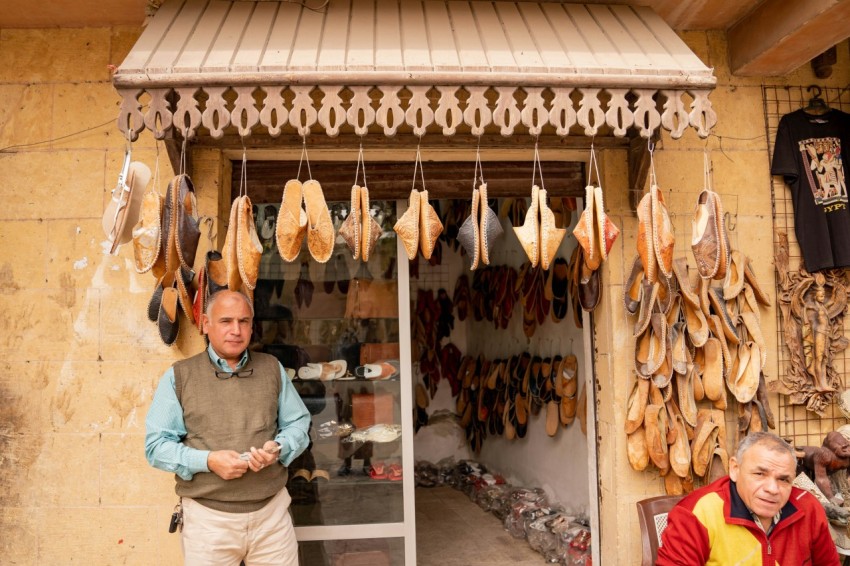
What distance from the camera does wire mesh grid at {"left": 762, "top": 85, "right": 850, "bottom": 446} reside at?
3283mm

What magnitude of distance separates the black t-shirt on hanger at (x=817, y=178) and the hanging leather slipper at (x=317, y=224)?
230 cm

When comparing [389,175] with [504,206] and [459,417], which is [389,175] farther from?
[459,417]

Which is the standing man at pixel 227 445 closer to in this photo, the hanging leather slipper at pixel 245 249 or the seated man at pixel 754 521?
the hanging leather slipper at pixel 245 249

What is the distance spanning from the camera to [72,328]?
120 inches

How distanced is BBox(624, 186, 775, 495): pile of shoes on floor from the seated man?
743 millimetres

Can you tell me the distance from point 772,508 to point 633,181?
1.64 metres

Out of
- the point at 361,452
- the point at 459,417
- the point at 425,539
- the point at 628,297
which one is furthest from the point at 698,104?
the point at 459,417

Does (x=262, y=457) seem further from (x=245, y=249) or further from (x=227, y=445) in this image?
(x=245, y=249)

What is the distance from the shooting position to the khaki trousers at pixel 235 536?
255cm

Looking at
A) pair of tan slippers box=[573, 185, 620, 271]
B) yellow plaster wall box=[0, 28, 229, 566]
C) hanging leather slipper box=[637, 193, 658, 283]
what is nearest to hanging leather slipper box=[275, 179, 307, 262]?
yellow plaster wall box=[0, 28, 229, 566]

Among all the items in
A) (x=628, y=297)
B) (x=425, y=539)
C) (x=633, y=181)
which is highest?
(x=633, y=181)

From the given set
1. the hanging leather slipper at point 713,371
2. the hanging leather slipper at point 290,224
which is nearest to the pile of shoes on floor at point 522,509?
the hanging leather slipper at point 713,371

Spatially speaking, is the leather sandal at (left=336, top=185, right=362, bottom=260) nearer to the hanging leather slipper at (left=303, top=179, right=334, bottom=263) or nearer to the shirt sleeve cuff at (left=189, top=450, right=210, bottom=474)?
the hanging leather slipper at (left=303, top=179, right=334, bottom=263)

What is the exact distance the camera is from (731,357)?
319 cm
